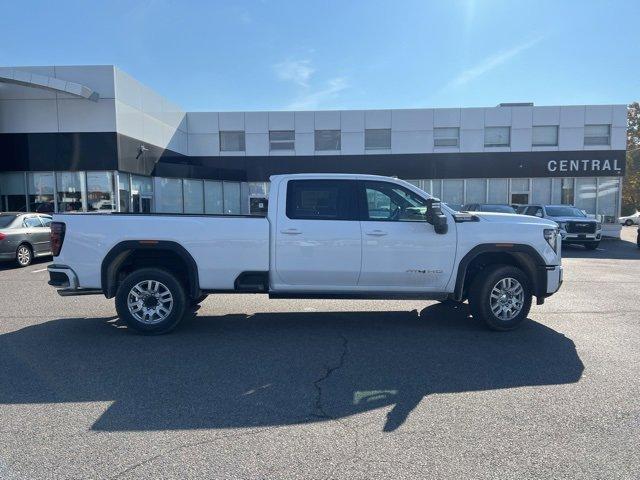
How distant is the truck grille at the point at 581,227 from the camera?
17.2 m

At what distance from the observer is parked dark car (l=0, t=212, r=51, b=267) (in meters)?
12.2

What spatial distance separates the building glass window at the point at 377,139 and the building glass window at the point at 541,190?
9298mm

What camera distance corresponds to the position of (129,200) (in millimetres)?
21594

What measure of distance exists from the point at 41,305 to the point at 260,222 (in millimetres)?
4709

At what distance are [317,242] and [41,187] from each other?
19.9 m

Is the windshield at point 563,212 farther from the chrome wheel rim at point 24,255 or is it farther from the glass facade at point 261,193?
the chrome wheel rim at point 24,255

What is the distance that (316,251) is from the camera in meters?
5.74

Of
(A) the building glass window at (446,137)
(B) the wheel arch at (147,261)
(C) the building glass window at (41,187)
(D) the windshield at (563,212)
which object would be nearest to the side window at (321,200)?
(B) the wheel arch at (147,261)

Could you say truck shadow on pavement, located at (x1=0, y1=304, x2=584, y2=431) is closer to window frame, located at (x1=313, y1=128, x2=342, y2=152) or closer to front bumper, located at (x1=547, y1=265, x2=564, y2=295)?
front bumper, located at (x1=547, y1=265, x2=564, y2=295)

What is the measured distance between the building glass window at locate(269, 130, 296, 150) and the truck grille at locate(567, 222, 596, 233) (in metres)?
16.5

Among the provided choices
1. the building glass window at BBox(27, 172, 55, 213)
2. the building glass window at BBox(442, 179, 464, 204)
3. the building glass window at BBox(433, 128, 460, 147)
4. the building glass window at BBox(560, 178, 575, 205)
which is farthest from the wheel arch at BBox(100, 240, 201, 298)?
the building glass window at BBox(560, 178, 575, 205)

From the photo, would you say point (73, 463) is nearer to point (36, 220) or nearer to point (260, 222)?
point (260, 222)

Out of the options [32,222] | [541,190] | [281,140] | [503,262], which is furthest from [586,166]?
[32,222]

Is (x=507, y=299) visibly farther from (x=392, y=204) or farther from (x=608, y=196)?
(x=608, y=196)
